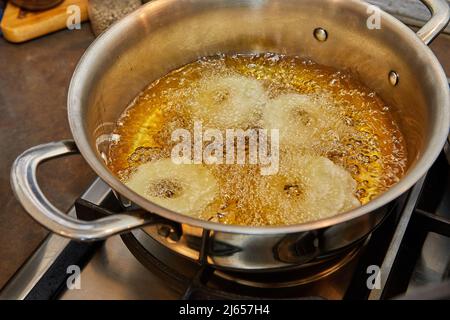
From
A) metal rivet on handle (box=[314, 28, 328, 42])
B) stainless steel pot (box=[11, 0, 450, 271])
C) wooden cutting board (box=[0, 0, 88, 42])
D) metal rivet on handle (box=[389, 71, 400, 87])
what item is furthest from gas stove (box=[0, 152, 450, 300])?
wooden cutting board (box=[0, 0, 88, 42])

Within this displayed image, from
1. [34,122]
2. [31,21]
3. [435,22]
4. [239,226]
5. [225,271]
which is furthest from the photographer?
[31,21]

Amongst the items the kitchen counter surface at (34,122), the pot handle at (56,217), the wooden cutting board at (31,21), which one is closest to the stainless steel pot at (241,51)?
the pot handle at (56,217)

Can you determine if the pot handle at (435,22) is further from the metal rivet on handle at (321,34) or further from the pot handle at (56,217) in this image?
the pot handle at (56,217)

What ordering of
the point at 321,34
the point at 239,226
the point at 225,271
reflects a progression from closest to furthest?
the point at 239,226
the point at 225,271
the point at 321,34

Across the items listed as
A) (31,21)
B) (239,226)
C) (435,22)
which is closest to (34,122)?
(31,21)

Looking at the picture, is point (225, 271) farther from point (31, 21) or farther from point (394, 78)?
point (31, 21)
